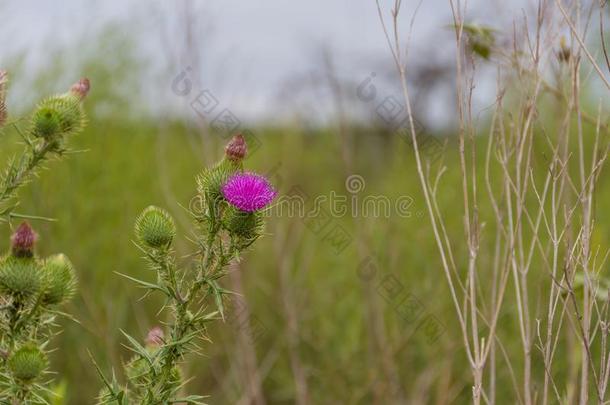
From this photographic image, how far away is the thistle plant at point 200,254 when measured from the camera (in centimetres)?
153

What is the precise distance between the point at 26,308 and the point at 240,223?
1.47 ft

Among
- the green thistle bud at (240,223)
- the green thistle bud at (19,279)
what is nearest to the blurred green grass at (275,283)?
the green thistle bud at (240,223)

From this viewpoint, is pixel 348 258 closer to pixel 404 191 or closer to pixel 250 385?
pixel 404 191

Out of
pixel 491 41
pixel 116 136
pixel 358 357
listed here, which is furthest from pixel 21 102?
pixel 491 41

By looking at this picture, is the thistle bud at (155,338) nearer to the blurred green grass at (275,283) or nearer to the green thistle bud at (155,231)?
the green thistle bud at (155,231)

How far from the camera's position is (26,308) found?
1.54m

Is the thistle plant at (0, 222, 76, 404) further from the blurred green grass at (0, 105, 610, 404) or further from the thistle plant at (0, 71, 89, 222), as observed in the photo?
the blurred green grass at (0, 105, 610, 404)

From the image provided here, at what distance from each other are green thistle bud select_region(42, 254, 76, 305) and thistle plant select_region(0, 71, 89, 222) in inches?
5.6

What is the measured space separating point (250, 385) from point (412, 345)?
1233mm

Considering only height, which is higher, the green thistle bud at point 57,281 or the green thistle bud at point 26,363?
the green thistle bud at point 57,281

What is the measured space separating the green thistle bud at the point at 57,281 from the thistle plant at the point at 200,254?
131 millimetres

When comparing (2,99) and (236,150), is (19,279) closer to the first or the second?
(2,99)

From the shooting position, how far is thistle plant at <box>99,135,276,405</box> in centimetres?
153

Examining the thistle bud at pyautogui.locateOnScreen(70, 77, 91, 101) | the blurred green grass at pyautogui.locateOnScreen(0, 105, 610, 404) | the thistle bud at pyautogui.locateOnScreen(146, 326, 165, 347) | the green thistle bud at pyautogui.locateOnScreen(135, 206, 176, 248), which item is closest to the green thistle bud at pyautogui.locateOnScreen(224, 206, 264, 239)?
the green thistle bud at pyautogui.locateOnScreen(135, 206, 176, 248)
